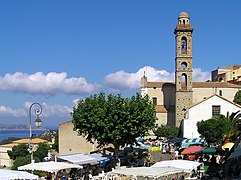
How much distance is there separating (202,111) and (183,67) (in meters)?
13.6

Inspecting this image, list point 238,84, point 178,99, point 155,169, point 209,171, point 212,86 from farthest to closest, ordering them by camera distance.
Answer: point 238,84, point 212,86, point 178,99, point 209,171, point 155,169

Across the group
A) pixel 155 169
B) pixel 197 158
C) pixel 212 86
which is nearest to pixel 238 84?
pixel 212 86

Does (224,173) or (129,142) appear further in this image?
(129,142)

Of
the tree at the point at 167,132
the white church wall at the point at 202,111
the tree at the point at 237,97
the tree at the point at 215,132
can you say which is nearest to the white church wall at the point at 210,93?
the tree at the point at 237,97

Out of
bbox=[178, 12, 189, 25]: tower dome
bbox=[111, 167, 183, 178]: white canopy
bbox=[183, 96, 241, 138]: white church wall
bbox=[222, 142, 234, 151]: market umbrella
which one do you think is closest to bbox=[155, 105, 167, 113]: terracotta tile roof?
bbox=[183, 96, 241, 138]: white church wall

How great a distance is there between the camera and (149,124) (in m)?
35.5

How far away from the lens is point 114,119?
111 ft

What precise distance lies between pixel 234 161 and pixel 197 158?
283 inches

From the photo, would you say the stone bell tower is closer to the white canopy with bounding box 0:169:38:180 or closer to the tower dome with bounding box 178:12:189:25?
the tower dome with bounding box 178:12:189:25

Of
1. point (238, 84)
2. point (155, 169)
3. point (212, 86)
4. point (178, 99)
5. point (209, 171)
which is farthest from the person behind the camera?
point (238, 84)

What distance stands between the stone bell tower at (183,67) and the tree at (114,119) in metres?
40.7

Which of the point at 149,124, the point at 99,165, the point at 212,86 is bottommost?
the point at 99,165

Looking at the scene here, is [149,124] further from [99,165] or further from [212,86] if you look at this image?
[212,86]

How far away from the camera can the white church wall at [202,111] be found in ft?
213
